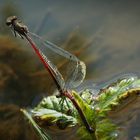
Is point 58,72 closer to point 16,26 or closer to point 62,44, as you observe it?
point 16,26

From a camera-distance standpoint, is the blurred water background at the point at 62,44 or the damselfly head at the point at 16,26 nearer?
the damselfly head at the point at 16,26

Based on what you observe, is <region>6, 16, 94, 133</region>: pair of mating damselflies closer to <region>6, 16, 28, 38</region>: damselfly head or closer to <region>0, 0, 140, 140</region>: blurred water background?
<region>6, 16, 28, 38</region>: damselfly head

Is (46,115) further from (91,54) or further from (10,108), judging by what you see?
(91,54)

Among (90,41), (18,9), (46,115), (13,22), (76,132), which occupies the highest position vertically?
(18,9)

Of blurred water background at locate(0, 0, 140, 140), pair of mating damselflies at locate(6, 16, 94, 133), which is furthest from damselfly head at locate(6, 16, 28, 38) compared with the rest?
blurred water background at locate(0, 0, 140, 140)

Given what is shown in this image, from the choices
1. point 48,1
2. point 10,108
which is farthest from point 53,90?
point 48,1

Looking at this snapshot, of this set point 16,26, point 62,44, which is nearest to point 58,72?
point 16,26

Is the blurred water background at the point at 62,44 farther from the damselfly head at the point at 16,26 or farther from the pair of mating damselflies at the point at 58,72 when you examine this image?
the damselfly head at the point at 16,26

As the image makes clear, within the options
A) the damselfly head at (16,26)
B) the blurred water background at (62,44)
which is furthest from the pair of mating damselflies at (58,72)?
the blurred water background at (62,44)
